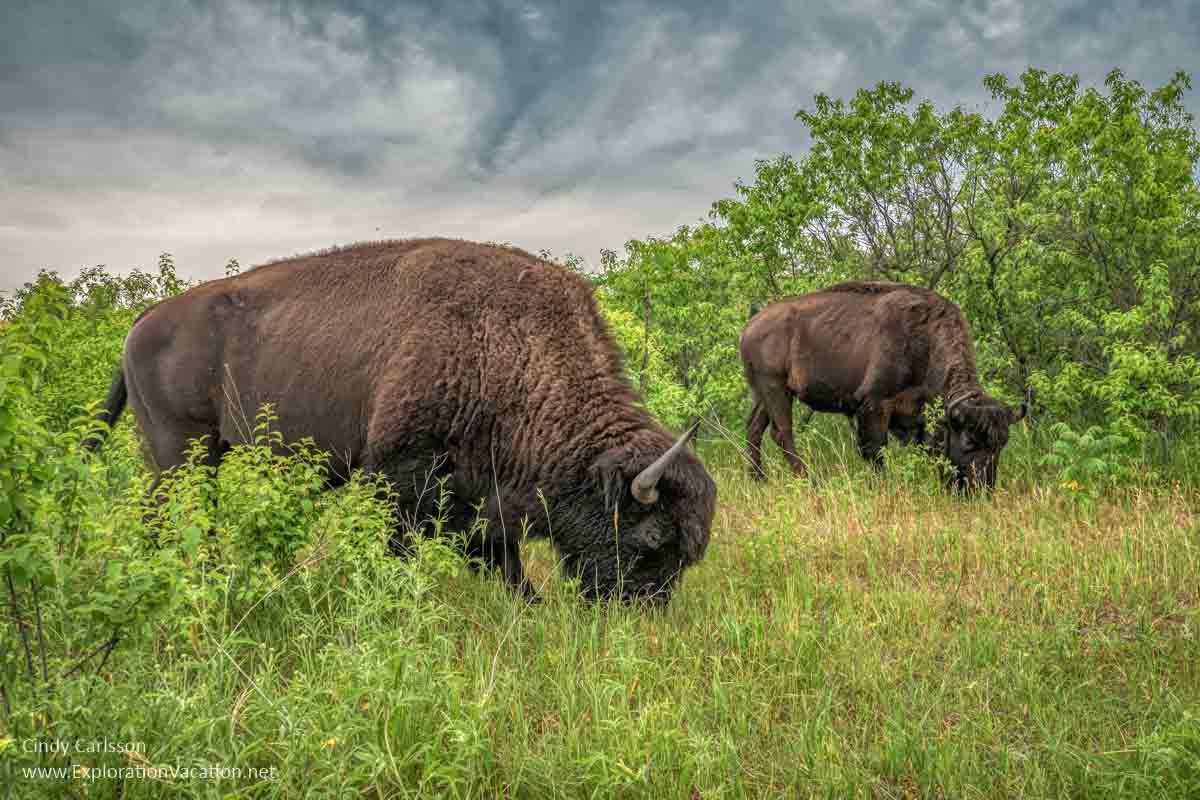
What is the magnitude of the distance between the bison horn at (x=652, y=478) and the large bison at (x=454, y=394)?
0.04 feet

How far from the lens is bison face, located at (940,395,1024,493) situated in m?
8.27

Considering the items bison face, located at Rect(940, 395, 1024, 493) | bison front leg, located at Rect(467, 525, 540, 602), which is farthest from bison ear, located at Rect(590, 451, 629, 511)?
bison face, located at Rect(940, 395, 1024, 493)

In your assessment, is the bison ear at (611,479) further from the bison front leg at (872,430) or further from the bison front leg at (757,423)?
the bison front leg at (757,423)

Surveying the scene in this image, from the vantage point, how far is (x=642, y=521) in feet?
15.5

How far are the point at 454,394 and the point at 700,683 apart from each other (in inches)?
95.0

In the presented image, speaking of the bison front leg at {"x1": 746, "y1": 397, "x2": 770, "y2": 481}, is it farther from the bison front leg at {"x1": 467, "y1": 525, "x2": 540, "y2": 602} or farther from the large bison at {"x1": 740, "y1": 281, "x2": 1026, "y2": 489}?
the bison front leg at {"x1": 467, "y1": 525, "x2": 540, "y2": 602}

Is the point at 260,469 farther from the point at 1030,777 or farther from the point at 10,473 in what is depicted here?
the point at 1030,777

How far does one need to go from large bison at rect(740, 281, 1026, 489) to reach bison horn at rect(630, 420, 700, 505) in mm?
4539

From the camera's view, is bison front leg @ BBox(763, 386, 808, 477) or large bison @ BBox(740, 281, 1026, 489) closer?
large bison @ BBox(740, 281, 1026, 489)

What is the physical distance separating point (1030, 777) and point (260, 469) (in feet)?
12.8

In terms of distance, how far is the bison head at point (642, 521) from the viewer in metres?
4.68

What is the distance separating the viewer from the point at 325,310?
224 inches

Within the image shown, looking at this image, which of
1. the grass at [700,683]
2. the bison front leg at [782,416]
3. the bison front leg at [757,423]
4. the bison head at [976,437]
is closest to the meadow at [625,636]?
the grass at [700,683]

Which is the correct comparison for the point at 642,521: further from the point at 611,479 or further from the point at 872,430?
the point at 872,430
